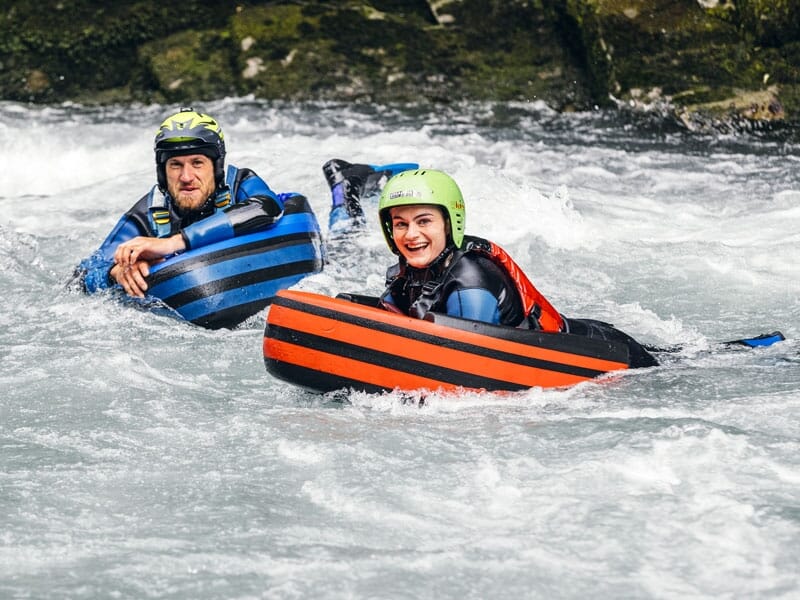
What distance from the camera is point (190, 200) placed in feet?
21.5

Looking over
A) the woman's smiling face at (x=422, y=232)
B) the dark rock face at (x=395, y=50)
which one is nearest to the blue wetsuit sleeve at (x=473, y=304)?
the woman's smiling face at (x=422, y=232)

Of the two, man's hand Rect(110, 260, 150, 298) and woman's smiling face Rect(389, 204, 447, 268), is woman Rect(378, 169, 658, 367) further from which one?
man's hand Rect(110, 260, 150, 298)

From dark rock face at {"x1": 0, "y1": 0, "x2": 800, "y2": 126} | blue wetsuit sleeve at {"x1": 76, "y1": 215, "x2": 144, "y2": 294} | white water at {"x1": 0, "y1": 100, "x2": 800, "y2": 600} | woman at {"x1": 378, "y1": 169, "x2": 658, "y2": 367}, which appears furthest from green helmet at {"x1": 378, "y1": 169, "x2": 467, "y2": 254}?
dark rock face at {"x1": 0, "y1": 0, "x2": 800, "y2": 126}

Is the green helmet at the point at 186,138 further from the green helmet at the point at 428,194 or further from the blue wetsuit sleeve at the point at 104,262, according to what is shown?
the green helmet at the point at 428,194

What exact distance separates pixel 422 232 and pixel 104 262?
230 cm

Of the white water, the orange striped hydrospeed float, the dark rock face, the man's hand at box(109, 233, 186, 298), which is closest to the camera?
the white water

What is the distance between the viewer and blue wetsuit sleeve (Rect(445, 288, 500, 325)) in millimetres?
4883

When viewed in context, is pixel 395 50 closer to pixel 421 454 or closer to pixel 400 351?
pixel 400 351

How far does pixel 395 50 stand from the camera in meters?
14.1

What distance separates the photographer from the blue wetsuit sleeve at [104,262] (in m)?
6.51

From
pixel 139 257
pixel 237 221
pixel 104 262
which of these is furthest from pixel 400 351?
pixel 104 262

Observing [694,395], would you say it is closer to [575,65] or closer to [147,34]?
[575,65]

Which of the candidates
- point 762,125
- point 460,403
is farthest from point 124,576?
point 762,125

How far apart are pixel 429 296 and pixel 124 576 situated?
1.88 m
